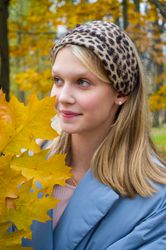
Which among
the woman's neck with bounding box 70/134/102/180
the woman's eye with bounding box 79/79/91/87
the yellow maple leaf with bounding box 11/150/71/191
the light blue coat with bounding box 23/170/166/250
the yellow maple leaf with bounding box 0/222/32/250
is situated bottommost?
the light blue coat with bounding box 23/170/166/250

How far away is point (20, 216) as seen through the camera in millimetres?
801

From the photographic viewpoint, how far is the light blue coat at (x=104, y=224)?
4.61ft

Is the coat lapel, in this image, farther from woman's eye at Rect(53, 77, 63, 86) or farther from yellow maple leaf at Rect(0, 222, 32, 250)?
yellow maple leaf at Rect(0, 222, 32, 250)

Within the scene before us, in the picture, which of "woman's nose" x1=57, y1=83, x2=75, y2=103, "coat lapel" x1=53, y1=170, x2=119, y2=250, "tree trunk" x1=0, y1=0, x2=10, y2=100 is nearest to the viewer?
"woman's nose" x1=57, y1=83, x2=75, y2=103

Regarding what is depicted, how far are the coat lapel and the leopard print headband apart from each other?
1.16 feet

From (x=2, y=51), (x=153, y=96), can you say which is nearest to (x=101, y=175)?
(x=2, y=51)

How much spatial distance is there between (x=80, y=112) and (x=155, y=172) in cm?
40

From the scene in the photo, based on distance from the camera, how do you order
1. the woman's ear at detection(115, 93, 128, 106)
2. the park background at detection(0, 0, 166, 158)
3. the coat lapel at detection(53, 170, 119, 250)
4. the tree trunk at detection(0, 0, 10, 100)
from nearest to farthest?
1. the coat lapel at detection(53, 170, 119, 250)
2. the woman's ear at detection(115, 93, 128, 106)
3. the tree trunk at detection(0, 0, 10, 100)
4. the park background at detection(0, 0, 166, 158)

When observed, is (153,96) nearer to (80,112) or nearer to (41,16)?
(41,16)

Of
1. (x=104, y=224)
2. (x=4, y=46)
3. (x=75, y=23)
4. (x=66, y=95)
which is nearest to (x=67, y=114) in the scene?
(x=66, y=95)

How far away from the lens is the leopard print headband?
1.41 m

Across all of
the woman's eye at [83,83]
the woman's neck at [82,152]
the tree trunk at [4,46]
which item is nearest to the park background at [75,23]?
the tree trunk at [4,46]

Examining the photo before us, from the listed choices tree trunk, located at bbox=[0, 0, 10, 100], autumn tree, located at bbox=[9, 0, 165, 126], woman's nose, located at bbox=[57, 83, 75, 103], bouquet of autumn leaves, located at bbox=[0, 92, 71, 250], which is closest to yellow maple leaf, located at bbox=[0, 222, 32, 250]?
bouquet of autumn leaves, located at bbox=[0, 92, 71, 250]

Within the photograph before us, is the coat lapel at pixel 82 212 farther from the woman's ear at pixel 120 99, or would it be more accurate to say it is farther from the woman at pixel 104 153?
the woman's ear at pixel 120 99
